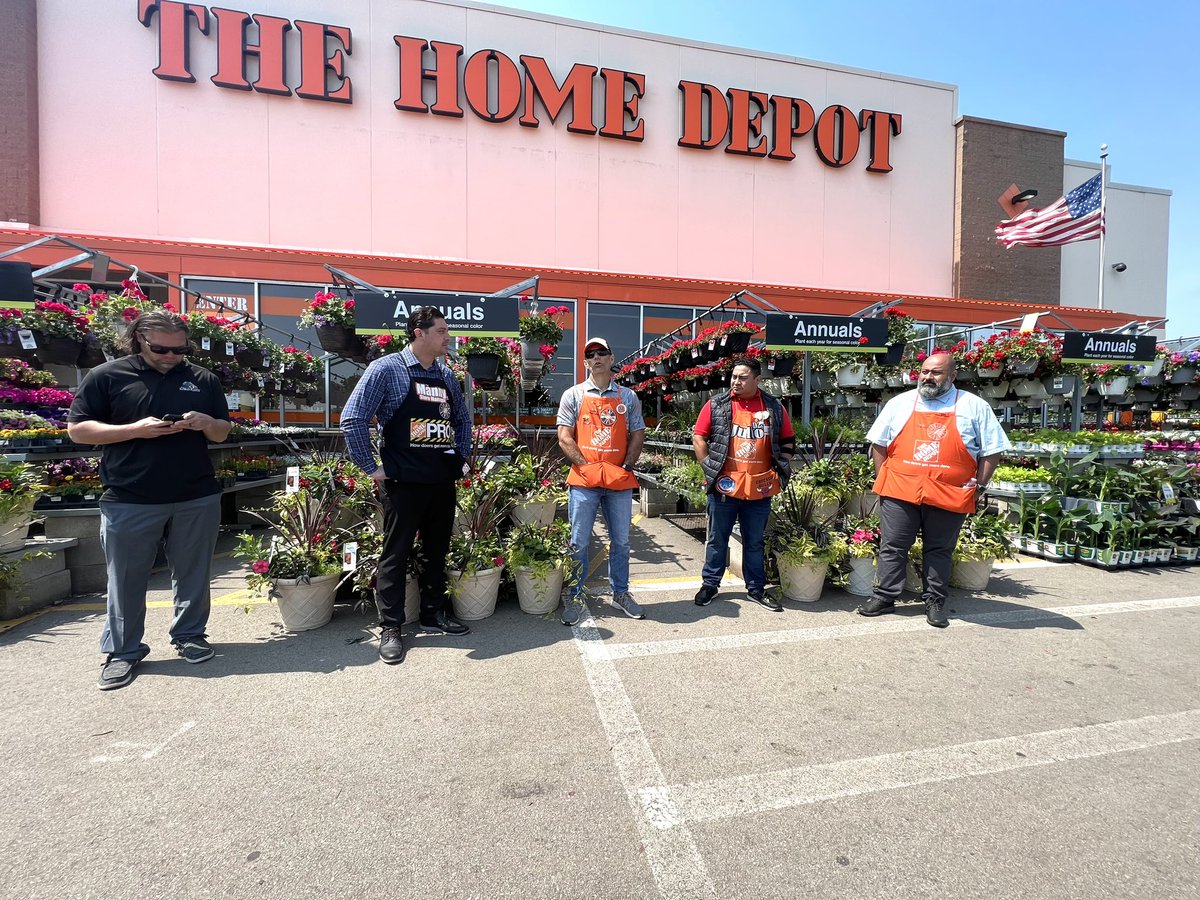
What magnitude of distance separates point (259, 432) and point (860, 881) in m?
8.88

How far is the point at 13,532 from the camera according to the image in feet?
12.8

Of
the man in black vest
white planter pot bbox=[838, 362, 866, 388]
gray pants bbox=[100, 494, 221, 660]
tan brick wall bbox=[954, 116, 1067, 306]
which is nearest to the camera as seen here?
gray pants bbox=[100, 494, 221, 660]

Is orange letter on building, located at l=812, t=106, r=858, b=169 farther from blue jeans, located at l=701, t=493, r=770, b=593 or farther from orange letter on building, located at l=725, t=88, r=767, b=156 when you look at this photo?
blue jeans, located at l=701, t=493, r=770, b=593

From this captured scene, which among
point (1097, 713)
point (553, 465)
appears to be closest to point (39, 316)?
point (553, 465)

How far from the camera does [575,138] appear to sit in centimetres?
1309

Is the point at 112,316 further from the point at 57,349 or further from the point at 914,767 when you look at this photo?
the point at 914,767

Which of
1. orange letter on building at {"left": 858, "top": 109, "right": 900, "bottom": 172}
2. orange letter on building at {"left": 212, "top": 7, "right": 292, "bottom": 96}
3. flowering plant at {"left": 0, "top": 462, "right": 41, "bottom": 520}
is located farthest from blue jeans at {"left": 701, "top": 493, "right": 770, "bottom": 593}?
orange letter on building at {"left": 858, "top": 109, "right": 900, "bottom": 172}

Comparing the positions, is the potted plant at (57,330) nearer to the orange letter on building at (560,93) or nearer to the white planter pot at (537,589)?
the white planter pot at (537,589)

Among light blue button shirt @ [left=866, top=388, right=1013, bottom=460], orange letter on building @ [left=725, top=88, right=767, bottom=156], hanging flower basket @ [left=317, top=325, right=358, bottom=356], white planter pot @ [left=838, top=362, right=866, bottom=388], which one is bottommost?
light blue button shirt @ [left=866, top=388, right=1013, bottom=460]

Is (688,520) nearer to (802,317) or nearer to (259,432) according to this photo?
(802,317)

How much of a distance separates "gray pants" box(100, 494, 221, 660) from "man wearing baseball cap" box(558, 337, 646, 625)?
2324 millimetres

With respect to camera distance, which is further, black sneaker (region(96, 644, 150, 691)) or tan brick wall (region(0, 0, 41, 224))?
tan brick wall (region(0, 0, 41, 224))

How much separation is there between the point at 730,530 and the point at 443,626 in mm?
2292

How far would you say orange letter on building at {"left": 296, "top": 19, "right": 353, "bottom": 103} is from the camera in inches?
464
